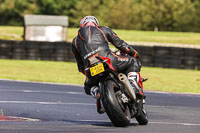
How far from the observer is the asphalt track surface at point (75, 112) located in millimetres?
7609

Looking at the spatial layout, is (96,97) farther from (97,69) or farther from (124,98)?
(97,69)

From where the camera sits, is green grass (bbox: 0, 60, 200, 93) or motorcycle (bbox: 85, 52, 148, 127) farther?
green grass (bbox: 0, 60, 200, 93)

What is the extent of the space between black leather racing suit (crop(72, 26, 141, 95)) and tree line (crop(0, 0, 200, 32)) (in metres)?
82.8

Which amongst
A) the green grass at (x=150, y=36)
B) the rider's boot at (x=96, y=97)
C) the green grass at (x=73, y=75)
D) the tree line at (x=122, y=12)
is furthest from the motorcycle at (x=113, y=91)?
the tree line at (x=122, y=12)

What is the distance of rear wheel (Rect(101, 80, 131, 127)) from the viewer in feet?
24.9

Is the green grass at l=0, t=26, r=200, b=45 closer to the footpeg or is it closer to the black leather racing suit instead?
the black leather racing suit

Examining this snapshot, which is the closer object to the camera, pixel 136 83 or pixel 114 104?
pixel 114 104

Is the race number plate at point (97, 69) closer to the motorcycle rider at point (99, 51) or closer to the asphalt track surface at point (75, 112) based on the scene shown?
the motorcycle rider at point (99, 51)

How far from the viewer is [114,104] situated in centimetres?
757

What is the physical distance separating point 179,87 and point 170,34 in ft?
173

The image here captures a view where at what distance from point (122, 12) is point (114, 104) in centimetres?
8733

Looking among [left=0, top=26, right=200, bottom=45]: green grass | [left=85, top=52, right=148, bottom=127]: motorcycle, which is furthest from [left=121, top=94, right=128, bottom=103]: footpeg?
[left=0, top=26, right=200, bottom=45]: green grass

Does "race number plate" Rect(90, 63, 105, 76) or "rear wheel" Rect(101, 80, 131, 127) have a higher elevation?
"race number plate" Rect(90, 63, 105, 76)

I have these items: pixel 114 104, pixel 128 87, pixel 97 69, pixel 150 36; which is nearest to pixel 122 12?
pixel 150 36
